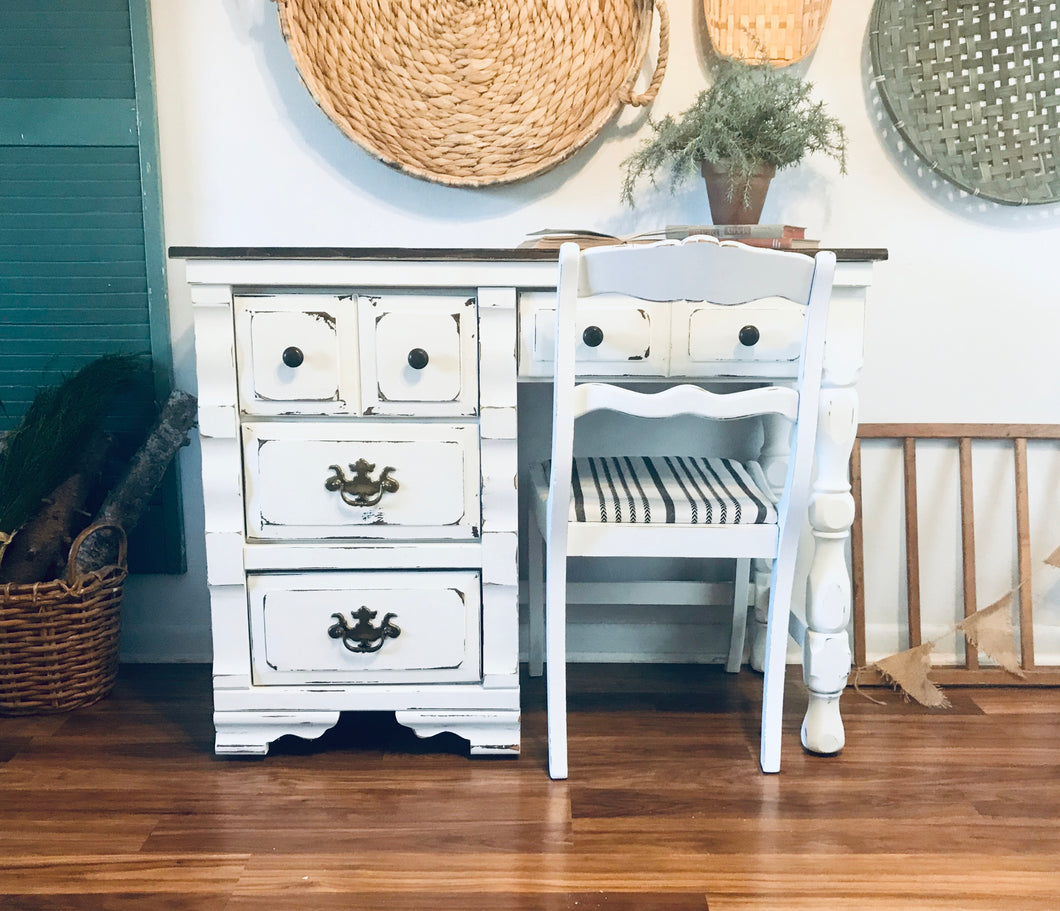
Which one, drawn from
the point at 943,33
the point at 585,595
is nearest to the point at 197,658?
the point at 585,595

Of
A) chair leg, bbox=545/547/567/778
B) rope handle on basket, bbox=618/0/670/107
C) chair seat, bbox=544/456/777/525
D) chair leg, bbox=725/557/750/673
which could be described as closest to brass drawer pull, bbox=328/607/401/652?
chair leg, bbox=545/547/567/778

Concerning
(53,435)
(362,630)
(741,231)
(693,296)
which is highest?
(741,231)

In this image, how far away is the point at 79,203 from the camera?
69.4 inches

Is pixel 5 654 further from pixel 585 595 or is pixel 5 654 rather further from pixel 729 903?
pixel 729 903

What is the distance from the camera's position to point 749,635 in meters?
1.95

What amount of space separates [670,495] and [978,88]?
3.65ft

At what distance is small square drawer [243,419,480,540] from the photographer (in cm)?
142

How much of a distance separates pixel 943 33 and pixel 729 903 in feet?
5.49

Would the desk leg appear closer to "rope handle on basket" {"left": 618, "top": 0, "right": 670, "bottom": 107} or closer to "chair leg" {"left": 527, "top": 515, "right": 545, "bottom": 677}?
"chair leg" {"left": 527, "top": 515, "right": 545, "bottom": 677}

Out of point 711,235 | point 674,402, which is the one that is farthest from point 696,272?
point 711,235

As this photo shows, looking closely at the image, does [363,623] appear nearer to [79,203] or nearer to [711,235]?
[711,235]

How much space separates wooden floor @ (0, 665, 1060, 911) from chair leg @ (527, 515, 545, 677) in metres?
0.12

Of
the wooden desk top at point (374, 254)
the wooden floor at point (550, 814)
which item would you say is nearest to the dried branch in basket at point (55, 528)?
A: the wooden floor at point (550, 814)

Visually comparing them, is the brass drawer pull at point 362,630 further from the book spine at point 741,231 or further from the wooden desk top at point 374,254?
the book spine at point 741,231
